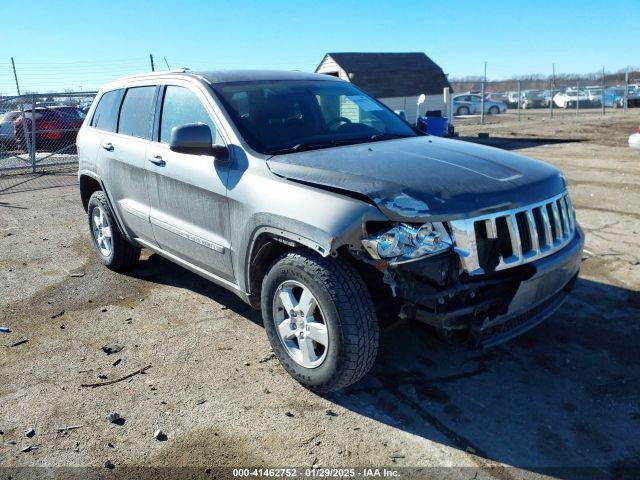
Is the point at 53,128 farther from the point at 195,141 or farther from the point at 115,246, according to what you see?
the point at 195,141

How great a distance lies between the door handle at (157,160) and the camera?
4332 millimetres

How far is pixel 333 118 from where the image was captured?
4.40 meters

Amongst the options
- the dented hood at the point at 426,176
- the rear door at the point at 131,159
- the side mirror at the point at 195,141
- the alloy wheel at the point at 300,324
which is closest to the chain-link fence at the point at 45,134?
the rear door at the point at 131,159

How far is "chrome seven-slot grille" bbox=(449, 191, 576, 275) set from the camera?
2.96m

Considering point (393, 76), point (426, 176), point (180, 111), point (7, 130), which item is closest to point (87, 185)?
point (180, 111)

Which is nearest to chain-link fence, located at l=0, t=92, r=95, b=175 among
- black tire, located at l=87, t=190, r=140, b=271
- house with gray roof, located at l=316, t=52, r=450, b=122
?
black tire, located at l=87, t=190, r=140, b=271

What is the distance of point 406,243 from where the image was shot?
292 cm

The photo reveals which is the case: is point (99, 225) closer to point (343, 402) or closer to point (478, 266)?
point (343, 402)

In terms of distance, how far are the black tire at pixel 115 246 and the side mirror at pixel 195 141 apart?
204 cm

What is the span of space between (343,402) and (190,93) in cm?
253

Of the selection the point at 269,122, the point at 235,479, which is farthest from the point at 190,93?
the point at 235,479

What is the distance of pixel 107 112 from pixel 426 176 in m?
3.67

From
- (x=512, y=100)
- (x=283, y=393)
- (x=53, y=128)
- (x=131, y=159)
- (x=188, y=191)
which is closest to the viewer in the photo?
(x=283, y=393)

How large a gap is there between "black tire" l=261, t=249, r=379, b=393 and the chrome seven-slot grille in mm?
595
